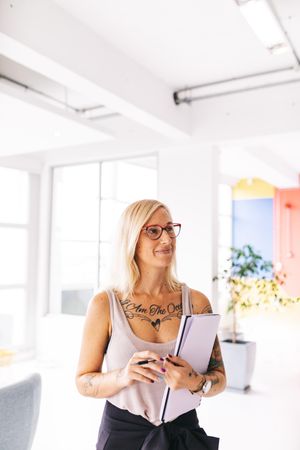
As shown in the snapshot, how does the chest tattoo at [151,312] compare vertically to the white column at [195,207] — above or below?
below

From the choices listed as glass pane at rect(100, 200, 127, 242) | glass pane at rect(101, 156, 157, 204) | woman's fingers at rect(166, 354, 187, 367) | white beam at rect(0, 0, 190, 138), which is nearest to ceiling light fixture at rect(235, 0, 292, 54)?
white beam at rect(0, 0, 190, 138)

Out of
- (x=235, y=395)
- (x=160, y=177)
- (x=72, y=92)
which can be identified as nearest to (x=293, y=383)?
(x=235, y=395)

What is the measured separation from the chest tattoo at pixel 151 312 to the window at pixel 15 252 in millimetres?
4880

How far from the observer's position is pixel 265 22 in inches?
117

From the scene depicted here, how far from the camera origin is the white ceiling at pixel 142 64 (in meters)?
3.20

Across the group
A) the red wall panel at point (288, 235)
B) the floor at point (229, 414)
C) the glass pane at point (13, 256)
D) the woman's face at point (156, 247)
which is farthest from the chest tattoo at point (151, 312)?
the red wall panel at point (288, 235)

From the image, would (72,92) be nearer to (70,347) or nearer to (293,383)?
(70,347)

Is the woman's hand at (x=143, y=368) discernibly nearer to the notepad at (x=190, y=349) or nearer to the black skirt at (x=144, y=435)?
the notepad at (x=190, y=349)

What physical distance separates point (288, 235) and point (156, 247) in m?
8.60

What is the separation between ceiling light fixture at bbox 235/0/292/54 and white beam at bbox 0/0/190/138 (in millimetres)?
1166

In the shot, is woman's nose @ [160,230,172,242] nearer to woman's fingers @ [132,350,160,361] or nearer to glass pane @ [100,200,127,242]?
woman's fingers @ [132,350,160,361]

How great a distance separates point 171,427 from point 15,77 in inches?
153

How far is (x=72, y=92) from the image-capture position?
4.77m

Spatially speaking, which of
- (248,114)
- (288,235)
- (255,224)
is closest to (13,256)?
(248,114)
